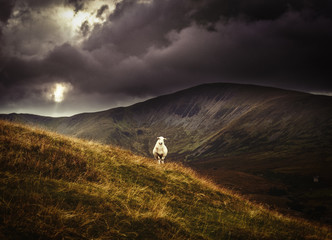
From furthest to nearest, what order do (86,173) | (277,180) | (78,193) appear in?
1. (277,180)
2. (86,173)
3. (78,193)

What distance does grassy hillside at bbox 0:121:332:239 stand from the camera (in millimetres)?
4660

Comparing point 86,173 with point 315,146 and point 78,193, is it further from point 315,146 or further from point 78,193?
point 315,146

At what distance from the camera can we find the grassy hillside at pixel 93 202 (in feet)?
15.3

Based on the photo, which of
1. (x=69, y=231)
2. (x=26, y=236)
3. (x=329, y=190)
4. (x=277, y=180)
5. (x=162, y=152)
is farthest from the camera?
(x=277, y=180)

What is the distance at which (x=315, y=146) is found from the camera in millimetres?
138625

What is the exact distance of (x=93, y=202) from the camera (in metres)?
6.16

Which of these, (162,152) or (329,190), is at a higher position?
(162,152)

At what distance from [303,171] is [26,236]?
357 feet

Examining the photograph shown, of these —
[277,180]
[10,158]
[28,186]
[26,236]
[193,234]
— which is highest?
[10,158]

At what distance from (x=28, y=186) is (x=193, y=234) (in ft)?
16.2

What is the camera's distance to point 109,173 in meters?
10.3

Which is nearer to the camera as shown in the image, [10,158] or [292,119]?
[10,158]

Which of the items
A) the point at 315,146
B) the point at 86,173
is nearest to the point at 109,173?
the point at 86,173

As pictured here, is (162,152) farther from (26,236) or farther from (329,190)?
(329,190)
